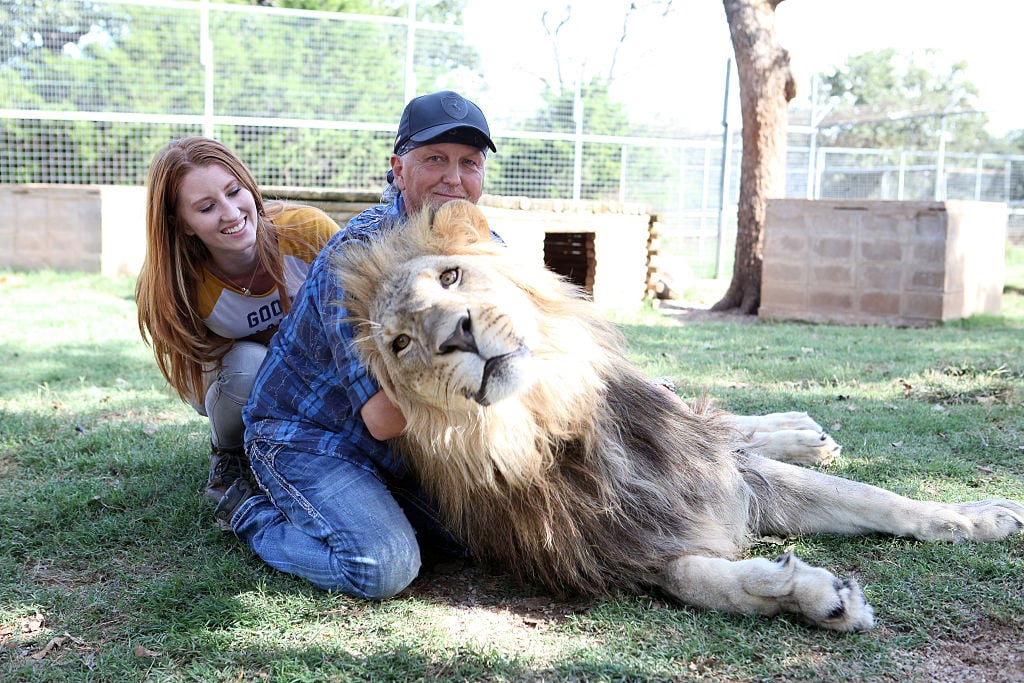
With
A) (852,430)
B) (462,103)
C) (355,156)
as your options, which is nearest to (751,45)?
(355,156)

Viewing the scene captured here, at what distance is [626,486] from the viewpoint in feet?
8.71

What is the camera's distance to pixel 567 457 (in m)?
2.62

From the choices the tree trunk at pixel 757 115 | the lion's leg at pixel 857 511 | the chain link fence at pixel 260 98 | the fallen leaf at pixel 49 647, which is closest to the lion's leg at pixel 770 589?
the lion's leg at pixel 857 511

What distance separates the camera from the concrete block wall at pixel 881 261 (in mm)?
8188

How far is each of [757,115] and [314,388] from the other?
8.26 metres

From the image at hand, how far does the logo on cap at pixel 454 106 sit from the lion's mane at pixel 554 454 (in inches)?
21.1

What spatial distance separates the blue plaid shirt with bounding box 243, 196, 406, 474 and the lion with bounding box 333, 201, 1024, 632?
0.57 feet

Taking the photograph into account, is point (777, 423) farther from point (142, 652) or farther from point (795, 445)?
point (142, 652)

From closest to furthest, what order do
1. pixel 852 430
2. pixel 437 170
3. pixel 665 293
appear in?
pixel 437 170
pixel 852 430
pixel 665 293

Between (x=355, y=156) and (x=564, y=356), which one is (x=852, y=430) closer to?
(x=564, y=356)

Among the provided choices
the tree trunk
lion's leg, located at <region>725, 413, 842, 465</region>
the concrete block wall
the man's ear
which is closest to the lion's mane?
the man's ear

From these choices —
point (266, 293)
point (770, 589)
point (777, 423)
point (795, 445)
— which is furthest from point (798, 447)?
point (266, 293)

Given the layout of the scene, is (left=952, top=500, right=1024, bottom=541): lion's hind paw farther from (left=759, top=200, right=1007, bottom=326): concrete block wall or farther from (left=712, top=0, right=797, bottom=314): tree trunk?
(left=712, top=0, right=797, bottom=314): tree trunk

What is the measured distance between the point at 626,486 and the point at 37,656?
164 centimetres
